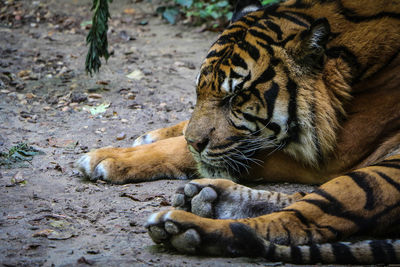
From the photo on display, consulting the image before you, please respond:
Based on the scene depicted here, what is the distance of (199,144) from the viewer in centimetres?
286

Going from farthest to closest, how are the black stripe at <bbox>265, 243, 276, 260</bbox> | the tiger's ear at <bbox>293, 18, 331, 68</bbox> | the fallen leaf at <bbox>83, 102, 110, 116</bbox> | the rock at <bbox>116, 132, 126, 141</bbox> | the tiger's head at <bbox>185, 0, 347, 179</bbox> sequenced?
the fallen leaf at <bbox>83, 102, 110, 116</bbox> → the rock at <bbox>116, 132, 126, 141</bbox> → the tiger's head at <bbox>185, 0, 347, 179</bbox> → the tiger's ear at <bbox>293, 18, 331, 68</bbox> → the black stripe at <bbox>265, 243, 276, 260</bbox>

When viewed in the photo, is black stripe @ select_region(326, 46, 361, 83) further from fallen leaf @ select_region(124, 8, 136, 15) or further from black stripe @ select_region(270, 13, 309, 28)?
fallen leaf @ select_region(124, 8, 136, 15)

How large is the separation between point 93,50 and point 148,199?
7.54 feet

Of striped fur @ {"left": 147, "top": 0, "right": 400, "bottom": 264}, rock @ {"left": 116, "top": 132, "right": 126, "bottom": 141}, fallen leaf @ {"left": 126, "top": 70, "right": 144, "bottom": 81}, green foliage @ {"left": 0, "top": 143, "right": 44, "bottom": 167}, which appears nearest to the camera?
striped fur @ {"left": 147, "top": 0, "right": 400, "bottom": 264}

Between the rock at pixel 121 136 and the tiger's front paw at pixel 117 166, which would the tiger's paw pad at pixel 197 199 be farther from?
the rock at pixel 121 136

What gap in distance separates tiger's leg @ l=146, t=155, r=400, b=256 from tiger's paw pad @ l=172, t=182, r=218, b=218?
11.4 inches

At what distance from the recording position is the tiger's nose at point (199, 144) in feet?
9.36

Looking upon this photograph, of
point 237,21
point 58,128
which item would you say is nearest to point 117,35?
point 58,128

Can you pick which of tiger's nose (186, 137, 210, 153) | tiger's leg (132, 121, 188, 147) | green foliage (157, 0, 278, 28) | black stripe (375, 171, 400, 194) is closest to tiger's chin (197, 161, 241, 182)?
tiger's nose (186, 137, 210, 153)

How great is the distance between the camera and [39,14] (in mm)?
7199

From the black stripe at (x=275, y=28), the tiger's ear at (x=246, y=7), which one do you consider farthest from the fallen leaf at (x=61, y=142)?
the black stripe at (x=275, y=28)

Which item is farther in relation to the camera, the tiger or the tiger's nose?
the tiger's nose

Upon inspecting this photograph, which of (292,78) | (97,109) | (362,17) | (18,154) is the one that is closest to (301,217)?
(292,78)

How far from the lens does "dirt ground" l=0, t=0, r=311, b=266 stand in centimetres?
218
